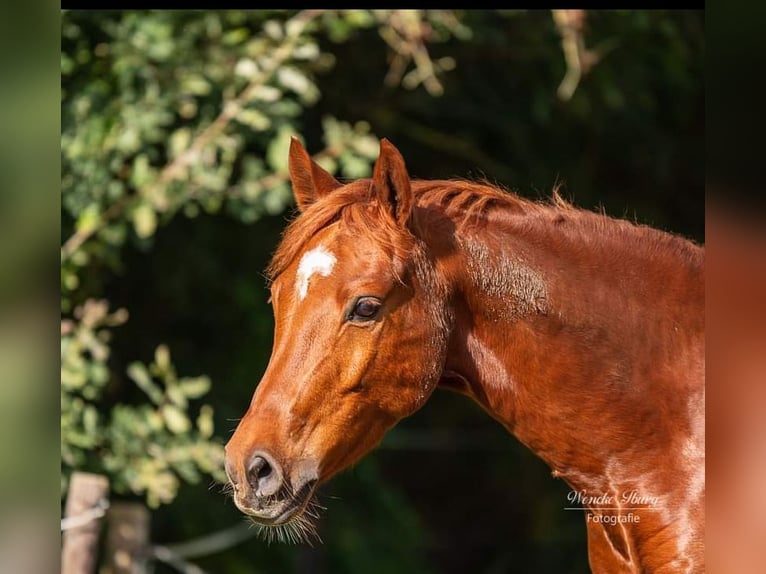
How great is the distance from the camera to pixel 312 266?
153cm

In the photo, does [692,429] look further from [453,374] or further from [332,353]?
[332,353]

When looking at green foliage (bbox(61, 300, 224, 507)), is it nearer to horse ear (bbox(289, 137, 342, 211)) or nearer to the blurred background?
the blurred background

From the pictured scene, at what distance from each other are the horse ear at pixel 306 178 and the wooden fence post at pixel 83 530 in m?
1.45

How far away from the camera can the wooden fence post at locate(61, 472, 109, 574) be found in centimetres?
280

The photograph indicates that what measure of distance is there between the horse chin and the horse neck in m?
0.33

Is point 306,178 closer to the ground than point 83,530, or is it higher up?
higher up

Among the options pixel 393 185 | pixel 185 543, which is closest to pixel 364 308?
pixel 393 185

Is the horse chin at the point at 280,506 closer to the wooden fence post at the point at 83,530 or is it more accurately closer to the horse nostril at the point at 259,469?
the horse nostril at the point at 259,469

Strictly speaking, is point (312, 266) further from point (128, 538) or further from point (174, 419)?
point (128, 538)


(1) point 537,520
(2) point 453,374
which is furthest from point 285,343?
(1) point 537,520

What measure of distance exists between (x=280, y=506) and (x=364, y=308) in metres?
0.33

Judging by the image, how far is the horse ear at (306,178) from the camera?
5.68 feet

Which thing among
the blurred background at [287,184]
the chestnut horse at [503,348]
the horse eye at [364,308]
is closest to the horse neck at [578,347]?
the chestnut horse at [503,348]

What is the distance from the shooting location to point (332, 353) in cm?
150
